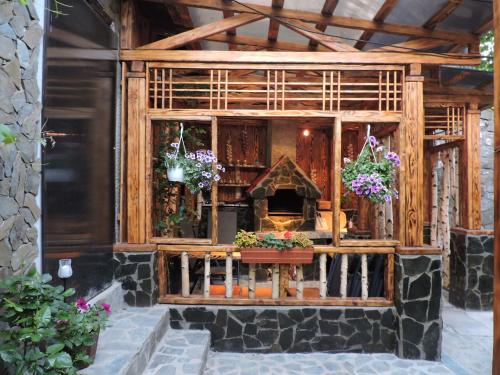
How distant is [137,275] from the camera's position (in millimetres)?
4125

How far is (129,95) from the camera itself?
417 centimetres

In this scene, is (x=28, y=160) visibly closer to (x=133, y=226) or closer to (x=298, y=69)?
(x=133, y=226)

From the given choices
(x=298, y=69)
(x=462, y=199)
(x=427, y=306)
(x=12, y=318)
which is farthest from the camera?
(x=462, y=199)

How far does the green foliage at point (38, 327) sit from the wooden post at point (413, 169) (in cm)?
336

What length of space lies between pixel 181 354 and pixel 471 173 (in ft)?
17.3

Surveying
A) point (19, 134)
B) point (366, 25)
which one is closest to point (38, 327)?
point (19, 134)

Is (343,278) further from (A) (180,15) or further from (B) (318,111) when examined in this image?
(A) (180,15)

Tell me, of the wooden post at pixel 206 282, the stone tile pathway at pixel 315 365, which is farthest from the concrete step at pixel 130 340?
the stone tile pathway at pixel 315 365

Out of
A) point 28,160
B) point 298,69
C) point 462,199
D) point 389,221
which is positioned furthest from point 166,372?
point 462,199

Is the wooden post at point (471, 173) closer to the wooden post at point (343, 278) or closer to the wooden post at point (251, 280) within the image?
the wooden post at point (343, 278)

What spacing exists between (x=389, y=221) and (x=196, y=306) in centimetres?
263

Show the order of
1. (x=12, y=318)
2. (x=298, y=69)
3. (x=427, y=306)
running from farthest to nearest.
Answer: (x=298, y=69), (x=427, y=306), (x=12, y=318)

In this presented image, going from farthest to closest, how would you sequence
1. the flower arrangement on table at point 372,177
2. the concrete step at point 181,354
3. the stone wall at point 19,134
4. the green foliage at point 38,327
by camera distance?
the flower arrangement on table at point 372,177 < the concrete step at point 181,354 < the stone wall at point 19,134 < the green foliage at point 38,327

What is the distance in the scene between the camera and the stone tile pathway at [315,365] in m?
3.71
